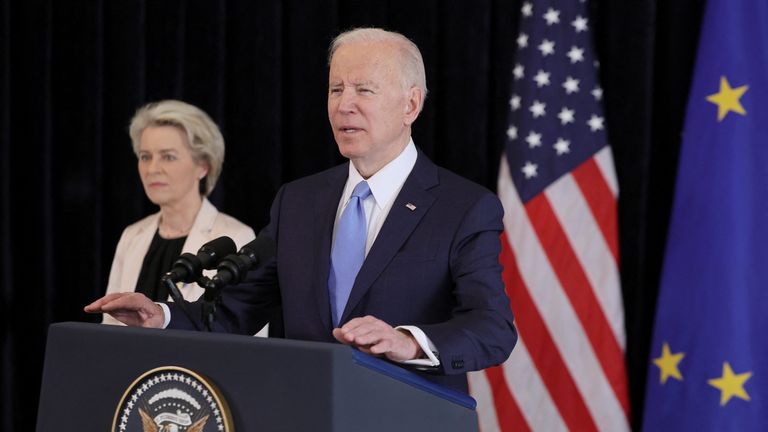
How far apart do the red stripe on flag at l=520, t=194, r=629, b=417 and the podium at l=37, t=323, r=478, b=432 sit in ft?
6.40

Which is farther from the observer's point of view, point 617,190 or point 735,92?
point 617,190

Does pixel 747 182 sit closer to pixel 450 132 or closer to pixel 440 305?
pixel 450 132

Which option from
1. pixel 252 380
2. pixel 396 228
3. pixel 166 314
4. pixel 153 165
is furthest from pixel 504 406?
pixel 252 380

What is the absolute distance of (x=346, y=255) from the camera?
2139 millimetres

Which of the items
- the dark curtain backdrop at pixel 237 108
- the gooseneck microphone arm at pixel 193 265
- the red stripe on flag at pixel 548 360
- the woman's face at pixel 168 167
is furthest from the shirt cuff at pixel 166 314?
the dark curtain backdrop at pixel 237 108

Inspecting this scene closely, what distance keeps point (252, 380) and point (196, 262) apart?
12.3 inches

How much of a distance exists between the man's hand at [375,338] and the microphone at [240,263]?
23 cm

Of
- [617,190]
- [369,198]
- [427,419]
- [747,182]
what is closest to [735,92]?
[747,182]

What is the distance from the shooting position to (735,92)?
11.0 feet

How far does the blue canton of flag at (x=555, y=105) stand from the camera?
144 inches

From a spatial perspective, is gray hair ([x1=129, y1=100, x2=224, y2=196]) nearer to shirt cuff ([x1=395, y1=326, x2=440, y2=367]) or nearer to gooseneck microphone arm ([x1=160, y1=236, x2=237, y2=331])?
gooseneck microphone arm ([x1=160, y1=236, x2=237, y2=331])

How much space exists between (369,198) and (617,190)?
1645 millimetres

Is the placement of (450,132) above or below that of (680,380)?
above

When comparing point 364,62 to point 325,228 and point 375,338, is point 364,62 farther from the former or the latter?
point 375,338
